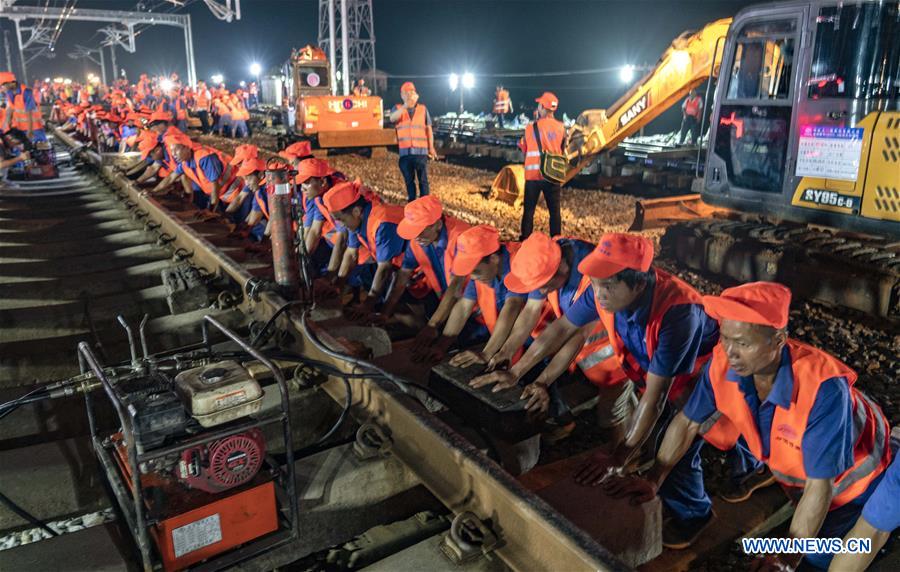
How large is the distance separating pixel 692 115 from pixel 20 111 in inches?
596

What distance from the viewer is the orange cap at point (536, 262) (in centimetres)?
367

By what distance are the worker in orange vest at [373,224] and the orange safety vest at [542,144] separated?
3.42 metres

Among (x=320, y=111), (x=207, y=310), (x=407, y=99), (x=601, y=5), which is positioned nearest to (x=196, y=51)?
(x=601, y=5)

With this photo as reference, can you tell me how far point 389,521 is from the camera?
10.2ft

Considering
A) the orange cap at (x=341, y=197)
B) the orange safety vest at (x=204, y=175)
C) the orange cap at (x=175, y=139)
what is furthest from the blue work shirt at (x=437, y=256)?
the orange cap at (x=175, y=139)

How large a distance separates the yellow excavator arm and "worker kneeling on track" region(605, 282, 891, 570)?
19.6ft

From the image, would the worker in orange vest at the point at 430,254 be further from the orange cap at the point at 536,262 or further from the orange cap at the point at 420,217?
the orange cap at the point at 536,262

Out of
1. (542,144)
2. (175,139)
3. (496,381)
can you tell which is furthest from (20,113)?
(496,381)

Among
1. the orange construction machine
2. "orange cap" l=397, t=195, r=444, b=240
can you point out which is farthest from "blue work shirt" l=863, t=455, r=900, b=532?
the orange construction machine

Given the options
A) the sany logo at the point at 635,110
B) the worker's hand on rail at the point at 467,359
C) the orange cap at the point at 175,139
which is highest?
the sany logo at the point at 635,110

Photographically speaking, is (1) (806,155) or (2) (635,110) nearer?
(1) (806,155)

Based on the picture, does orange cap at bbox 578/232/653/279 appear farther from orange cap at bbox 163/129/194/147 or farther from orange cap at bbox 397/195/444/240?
orange cap at bbox 163/129/194/147

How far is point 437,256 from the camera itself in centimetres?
514

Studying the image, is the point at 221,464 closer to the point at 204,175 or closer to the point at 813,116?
the point at 813,116
